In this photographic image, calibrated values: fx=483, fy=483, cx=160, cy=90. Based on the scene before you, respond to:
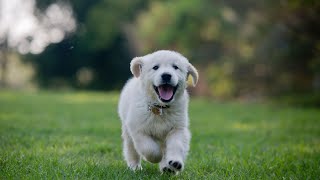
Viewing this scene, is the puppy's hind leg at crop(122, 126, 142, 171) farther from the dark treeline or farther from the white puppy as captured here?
the dark treeline

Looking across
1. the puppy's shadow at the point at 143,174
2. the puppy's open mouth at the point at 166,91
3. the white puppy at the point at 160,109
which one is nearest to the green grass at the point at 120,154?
the puppy's shadow at the point at 143,174

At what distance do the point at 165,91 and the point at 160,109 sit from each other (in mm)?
197

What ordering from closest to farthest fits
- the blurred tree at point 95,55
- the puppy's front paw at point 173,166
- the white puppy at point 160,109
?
the puppy's front paw at point 173,166
the white puppy at point 160,109
the blurred tree at point 95,55

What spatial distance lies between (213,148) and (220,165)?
6.04 ft

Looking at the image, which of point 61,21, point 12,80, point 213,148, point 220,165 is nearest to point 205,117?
point 213,148

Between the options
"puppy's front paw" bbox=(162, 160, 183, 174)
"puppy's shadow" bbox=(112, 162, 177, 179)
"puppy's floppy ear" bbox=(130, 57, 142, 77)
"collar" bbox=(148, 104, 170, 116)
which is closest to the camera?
"puppy's front paw" bbox=(162, 160, 183, 174)

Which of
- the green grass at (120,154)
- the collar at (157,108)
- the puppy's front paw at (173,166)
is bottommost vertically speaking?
the green grass at (120,154)

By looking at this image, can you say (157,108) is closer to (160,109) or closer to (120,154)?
(160,109)

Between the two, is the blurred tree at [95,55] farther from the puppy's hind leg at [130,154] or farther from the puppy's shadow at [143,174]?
the puppy's shadow at [143,174]

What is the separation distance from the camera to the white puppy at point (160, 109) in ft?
16.1

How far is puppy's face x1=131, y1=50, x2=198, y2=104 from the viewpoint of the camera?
4.94 meters

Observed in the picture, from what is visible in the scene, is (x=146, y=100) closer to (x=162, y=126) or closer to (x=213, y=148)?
(x=162, y=126)

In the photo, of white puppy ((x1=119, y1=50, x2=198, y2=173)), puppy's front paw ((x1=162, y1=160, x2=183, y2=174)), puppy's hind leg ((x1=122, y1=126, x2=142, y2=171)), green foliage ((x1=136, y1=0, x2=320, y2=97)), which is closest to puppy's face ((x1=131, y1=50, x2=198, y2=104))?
white puppy ((x1=119, y1=50, x2=198, y2=173))

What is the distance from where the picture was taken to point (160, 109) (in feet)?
16.6
